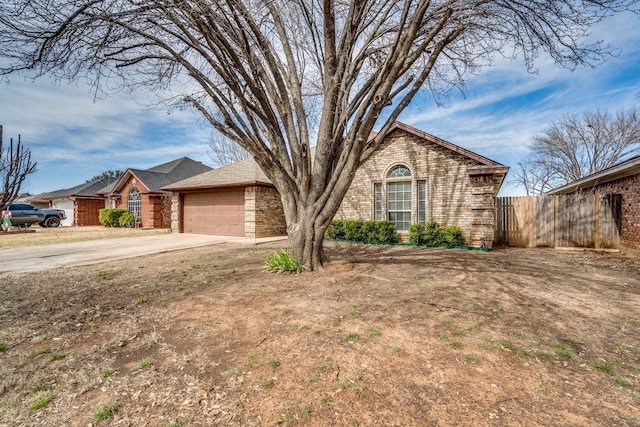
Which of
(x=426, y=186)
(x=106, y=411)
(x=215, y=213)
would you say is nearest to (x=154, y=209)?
(x=215, y=213)

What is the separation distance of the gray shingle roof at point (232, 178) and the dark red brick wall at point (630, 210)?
45.5 ft

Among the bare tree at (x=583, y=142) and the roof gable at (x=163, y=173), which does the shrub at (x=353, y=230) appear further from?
the bare tree at (x=583, y=142)

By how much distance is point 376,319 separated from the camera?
12.1 feet

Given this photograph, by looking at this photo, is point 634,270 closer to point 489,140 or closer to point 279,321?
point 279,321

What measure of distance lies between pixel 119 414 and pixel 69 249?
36.9 feet

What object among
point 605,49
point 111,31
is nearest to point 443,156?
point 605,49

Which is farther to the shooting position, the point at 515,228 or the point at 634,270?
the point at 515,228

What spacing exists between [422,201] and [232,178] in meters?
9.58

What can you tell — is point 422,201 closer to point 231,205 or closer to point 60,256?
point 231,205

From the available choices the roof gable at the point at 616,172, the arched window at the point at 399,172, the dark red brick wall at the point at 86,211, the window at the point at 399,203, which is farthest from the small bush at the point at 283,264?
the dark red brick wall at the point at 86,211

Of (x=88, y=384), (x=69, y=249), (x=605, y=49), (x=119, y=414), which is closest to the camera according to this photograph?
(x=119, y=414)

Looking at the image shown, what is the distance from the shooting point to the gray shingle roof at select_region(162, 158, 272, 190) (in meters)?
13.7

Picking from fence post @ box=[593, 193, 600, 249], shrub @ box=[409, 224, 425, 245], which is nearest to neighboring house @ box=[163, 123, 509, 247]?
shrub @ box=[409, 224, 425, 245]

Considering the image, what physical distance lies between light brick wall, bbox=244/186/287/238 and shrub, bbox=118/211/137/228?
509 inches
